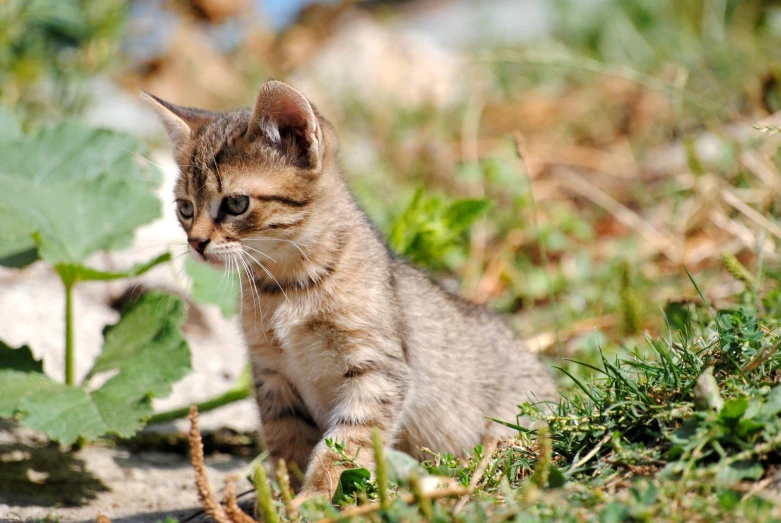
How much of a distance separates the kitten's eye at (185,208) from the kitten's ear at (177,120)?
0.97 ft

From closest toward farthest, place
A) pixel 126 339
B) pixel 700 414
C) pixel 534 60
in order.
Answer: pixel 700 414, pixel 126 339, pixel 534 60

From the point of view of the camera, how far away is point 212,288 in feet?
13.1

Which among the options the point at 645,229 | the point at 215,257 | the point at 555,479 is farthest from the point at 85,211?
the point at 645,229

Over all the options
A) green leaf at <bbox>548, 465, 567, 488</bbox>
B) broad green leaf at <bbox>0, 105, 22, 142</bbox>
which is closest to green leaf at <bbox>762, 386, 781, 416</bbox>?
green leaf at <bbox>548, 465, 567, 488</bbox>

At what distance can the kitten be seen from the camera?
3.22m

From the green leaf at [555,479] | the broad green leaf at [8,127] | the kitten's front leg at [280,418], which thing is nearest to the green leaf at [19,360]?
the kitten's front leg at [280,418]

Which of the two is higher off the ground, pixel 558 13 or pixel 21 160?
pixel 558 13

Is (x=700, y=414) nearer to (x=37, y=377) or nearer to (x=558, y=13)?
(x=37, y=377)

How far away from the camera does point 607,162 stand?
24.8 feet

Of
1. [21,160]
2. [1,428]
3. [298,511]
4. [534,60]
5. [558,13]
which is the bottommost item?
[1,428]

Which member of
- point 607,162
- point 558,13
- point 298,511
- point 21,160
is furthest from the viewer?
point 558,13

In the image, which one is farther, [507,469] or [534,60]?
[534,60]

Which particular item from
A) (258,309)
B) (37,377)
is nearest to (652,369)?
(258,309)

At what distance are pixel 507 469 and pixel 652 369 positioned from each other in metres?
0.61
